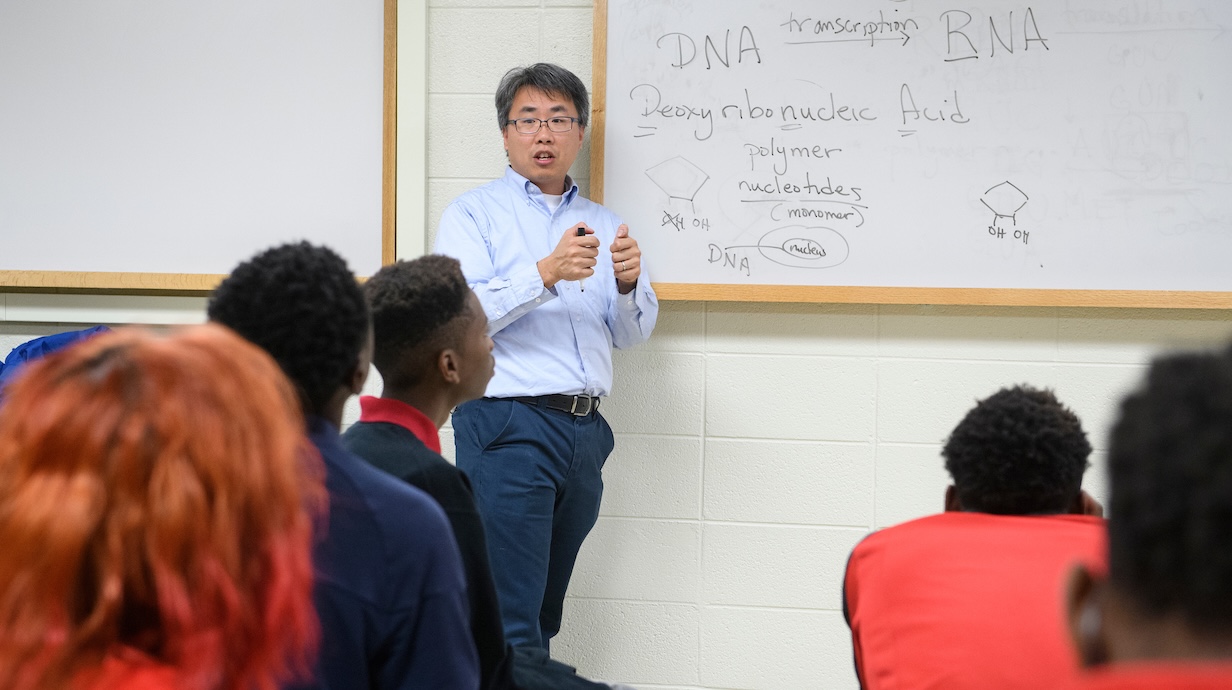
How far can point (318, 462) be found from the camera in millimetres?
897

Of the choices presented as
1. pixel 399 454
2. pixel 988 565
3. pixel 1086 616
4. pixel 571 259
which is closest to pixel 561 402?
pixel 571 259

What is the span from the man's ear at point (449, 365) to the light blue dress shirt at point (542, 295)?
32.4 inches

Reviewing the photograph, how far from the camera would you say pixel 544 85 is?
96.7 inches

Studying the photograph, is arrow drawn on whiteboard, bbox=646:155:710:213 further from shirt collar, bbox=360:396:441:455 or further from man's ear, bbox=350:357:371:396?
man's ear, bbox=350:357:371:396

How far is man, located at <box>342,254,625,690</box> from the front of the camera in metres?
1.17

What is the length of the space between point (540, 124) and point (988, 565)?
172cm

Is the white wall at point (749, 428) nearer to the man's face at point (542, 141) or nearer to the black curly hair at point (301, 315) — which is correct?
the man's face at point (542, 141)

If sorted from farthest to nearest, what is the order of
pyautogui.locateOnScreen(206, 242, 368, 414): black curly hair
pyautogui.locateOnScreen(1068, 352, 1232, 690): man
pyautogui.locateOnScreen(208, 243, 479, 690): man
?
pyautogui.locateOnScreen(206, 242, 368, 414): black curly hair, pyautogui.locateOnScreen(208, 243, 479, 690): man, pyautogui.locateOnScreen(1068, 352, 1232, 690): man

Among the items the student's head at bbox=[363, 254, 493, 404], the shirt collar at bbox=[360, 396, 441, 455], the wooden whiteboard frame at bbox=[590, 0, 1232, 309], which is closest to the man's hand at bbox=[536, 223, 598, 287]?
the wooden whiteboard frame at bbox=[590, 0, 1232, 309]

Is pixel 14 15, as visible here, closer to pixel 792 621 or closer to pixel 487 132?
pixel 487 132

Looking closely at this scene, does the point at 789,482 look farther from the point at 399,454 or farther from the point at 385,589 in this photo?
the point at 385,589

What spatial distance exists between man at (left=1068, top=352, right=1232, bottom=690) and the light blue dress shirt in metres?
1.89

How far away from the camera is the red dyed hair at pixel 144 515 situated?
623 mm

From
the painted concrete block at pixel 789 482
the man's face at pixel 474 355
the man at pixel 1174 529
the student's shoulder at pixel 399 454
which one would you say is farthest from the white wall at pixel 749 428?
the man at pixel 1174 529
